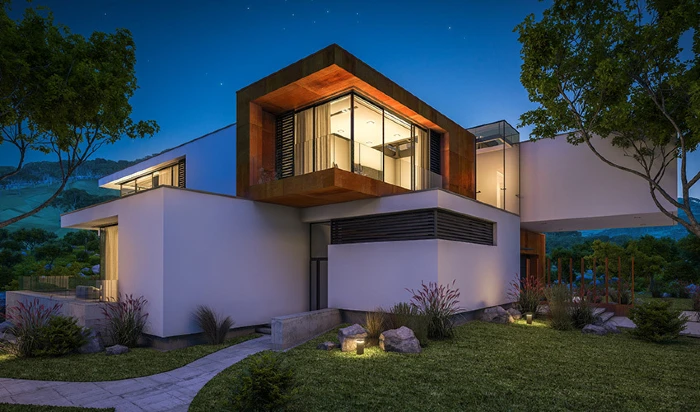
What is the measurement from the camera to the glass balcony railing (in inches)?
396

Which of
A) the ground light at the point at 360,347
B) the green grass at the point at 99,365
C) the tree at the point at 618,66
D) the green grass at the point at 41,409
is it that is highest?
the tree at the point at 618,66

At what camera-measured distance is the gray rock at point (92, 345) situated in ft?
27.8

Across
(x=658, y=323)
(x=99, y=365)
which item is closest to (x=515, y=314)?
(x=658, y=323)

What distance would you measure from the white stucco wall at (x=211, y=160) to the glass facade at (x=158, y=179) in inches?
15.3

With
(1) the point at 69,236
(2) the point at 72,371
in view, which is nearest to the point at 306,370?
(2) the point at 72,371

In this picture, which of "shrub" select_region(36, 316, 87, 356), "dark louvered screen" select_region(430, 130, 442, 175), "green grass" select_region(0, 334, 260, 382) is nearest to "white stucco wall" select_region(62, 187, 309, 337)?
"green grass" select_region(0, 334, 260, 382)

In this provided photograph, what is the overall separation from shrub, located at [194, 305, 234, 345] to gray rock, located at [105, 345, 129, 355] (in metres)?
1.50

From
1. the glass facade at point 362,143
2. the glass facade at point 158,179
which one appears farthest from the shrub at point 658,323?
the glass facade at point 158,179

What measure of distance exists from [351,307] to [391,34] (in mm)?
26690

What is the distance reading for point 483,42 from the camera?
39438mm

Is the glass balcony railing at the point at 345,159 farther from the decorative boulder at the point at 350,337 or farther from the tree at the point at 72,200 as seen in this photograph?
the tree at the point at 72,200

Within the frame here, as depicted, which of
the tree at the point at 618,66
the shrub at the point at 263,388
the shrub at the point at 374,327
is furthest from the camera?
the tree at the point at 618,66

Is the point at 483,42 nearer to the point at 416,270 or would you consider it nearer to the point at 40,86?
the point at 416,270

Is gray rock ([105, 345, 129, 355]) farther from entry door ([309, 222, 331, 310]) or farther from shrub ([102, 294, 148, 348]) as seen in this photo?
entry door ([309, 222, 331, 310])
